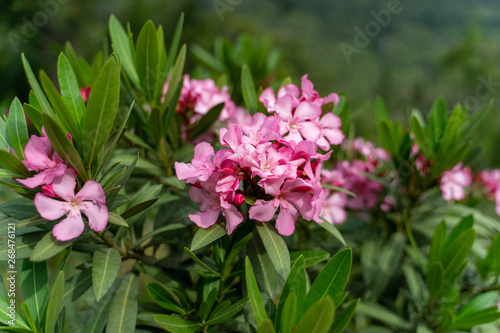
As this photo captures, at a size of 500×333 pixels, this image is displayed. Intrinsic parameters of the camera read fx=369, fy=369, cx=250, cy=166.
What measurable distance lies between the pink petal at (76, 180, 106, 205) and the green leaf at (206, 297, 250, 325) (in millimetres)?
365

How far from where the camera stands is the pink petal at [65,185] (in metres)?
0.76

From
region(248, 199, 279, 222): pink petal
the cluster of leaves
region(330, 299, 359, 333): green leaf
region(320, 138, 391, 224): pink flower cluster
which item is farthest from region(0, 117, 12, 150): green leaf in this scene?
region(320, 138, 391, 224): pink flower cluster

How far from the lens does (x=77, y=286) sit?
0.92 metres

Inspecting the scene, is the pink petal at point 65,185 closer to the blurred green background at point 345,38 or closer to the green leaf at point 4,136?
the green leaf at point 4,136

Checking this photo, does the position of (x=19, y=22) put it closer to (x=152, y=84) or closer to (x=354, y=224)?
(x=152, y=84)

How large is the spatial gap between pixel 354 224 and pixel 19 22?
5.51 metres

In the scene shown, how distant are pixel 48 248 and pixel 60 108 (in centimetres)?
29

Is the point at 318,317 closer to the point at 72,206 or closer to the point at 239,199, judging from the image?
the point at 239,199

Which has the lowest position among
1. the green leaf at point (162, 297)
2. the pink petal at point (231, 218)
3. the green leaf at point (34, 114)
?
the green leaf at point (162, 297)

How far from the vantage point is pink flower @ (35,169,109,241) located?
0.76 metres

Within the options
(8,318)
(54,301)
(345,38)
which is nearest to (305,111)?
(54,301)

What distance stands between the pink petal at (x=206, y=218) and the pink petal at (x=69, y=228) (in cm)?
23

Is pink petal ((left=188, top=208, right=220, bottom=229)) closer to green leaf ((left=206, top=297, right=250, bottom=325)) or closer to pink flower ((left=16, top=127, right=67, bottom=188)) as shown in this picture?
green leaf ((left=206, top=297, right=250, bottom=325))

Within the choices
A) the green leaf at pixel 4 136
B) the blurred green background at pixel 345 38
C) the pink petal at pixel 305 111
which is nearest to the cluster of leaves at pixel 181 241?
the green leaf at pixel 4 136
